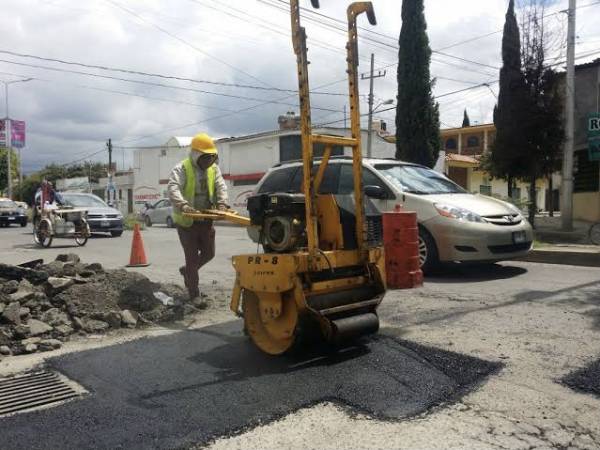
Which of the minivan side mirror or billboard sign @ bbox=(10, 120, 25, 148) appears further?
billboard sign @ bbox=(10, 120, 25, 148)

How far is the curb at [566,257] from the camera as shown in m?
9.33

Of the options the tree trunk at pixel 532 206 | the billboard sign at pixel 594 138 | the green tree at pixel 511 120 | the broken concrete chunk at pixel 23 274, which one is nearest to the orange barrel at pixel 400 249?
the broken concrete chunk at pixel 23 274

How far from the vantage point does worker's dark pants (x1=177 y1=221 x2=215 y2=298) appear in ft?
20.1

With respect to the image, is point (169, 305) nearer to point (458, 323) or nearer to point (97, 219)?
point (458, 323)

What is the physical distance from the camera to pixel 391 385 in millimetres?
3658

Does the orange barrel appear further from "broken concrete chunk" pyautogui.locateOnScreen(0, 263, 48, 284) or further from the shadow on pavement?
"broken concrete chunk" pyautogui.locateOnScreen(0, 263, 48, 284)

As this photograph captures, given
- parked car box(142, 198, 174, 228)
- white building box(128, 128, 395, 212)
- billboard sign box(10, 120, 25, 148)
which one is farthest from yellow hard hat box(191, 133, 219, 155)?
billboard sign box(10, 120, 25, 148)

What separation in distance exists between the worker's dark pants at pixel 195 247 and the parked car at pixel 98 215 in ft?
38.2

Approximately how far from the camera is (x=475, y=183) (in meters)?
42.8

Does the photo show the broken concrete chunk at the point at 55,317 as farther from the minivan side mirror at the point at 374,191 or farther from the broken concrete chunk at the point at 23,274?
the minivan side mirror at the point at 374,191

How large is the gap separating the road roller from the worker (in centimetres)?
165

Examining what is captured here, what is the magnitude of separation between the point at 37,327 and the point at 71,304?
600 mm

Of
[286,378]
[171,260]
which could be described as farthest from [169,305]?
[171,260]

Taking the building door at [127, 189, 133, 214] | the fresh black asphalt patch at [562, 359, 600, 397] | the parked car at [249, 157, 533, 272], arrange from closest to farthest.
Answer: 1. the fresh black asphalt patch at [562, 359, 600, 397]
2. the parked car at [249, 157, 533, 272]
3. the building door at [127, 189, 133, 214]
